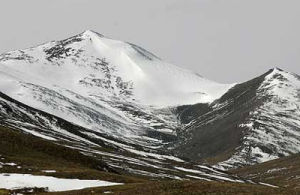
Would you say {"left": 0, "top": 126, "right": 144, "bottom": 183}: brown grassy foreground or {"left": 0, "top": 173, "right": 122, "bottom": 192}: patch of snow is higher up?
{"left": 0, "top": 126, "right": 144, "bottom": 183}: brown grassy foreground

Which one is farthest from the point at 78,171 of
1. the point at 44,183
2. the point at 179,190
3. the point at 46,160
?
the point at 179,190

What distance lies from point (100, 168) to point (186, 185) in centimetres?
4204

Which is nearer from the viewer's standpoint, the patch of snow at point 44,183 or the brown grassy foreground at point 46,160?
the patch of snow at point 44,183

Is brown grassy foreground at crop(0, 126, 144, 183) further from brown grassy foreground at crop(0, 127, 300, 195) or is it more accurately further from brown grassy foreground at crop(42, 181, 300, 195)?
brown grassy foreground at crop(42, 181, 300, 195)

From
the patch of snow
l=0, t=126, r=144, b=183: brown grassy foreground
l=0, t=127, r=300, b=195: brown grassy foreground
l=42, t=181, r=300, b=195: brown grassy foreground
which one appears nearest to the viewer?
l=42, t=181, r=300, b=195: brown grassy foreground

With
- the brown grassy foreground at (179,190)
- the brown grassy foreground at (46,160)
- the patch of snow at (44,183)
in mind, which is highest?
the brown grassy foreground at (46,160)

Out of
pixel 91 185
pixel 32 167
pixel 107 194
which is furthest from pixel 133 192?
pixel 32 167

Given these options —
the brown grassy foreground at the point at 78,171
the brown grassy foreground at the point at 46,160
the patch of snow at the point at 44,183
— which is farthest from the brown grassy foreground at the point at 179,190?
the brown grassy foreground at the point at 46,160

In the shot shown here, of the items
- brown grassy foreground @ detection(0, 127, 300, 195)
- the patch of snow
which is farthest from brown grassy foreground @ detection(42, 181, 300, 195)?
the patch of snow

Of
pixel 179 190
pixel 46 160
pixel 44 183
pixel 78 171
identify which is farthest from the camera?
pixel 46 160

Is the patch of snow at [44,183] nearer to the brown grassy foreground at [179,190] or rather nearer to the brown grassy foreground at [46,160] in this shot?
the brown grassy foreground at [46,160]

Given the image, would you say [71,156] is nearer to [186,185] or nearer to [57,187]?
[57,187]

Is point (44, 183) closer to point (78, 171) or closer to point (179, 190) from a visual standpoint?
point (78, 171)

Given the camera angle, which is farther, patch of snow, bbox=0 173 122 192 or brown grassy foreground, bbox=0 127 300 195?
patch of snow, bbox=0 173 122 192
